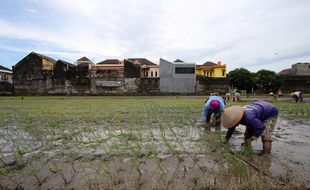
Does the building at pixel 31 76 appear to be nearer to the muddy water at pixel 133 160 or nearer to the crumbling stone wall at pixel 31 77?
the crumbling stone wall at pixel 31 77

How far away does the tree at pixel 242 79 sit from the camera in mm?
42844

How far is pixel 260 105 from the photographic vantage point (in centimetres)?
388

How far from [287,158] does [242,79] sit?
4297cm

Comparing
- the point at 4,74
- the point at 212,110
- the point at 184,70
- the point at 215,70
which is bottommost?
the point at 212,110

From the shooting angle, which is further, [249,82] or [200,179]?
[249,82]

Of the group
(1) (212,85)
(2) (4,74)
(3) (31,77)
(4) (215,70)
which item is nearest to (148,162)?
(1) (212,85)

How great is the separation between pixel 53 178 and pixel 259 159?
2791 millimetres

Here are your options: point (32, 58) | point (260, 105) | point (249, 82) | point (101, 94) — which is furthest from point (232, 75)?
point (260, 105)

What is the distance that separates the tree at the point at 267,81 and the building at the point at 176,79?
578 inches

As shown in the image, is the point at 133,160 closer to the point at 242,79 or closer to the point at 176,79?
the point at 176,79

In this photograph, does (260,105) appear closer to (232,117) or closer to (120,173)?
(232,117)

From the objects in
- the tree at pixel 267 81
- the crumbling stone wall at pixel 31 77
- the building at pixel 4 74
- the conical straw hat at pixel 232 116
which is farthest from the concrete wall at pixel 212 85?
the building at pixel 4 74

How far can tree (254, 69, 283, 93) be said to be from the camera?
3665 cm

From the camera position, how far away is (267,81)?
39.6 metres
